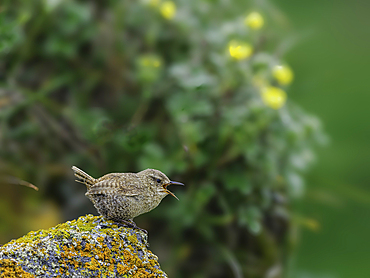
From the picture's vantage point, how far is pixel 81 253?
1.00 m

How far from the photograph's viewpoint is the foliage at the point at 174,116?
6.93 feet

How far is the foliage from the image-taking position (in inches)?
83.2

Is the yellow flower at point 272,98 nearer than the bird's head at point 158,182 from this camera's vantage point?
No

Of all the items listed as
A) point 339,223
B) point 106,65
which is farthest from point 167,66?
point 339,223

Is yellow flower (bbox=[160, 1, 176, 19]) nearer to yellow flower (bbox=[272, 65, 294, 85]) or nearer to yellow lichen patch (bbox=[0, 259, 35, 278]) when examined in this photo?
yellow flower (bbox=[272, 65, 294, 85])

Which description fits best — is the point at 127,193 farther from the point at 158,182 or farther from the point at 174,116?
the point at 174,116

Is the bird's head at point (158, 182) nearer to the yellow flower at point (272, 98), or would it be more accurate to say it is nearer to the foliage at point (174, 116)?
the foliage at point (174, 116)

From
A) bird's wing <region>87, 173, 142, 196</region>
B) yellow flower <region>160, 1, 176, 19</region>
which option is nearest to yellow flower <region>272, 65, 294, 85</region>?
yellow flower <region>160, 1, 176, 19</region>

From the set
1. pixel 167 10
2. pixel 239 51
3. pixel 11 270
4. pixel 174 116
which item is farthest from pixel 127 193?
pixel 167 10

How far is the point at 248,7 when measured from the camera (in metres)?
2.79

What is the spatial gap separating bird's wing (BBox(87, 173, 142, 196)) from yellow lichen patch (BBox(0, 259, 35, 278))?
0.75ft

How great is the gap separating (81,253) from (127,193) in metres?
0.18

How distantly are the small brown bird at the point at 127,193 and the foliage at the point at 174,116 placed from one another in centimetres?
93

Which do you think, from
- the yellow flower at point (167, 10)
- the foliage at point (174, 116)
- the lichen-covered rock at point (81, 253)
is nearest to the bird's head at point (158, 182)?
the lichen-covered rock at point (81, 253)
